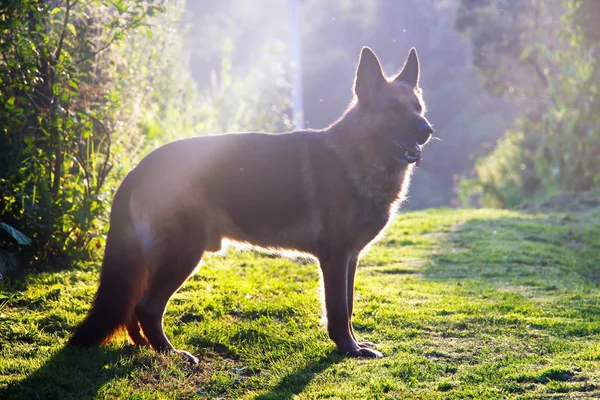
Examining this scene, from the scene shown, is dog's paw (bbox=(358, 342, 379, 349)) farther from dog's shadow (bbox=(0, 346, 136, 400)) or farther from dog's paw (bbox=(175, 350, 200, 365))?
dog's shadow (bbox=(0, 346, 136, 400))

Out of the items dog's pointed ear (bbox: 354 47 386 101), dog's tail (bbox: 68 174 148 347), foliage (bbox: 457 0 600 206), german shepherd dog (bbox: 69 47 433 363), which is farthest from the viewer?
foliage (bbox: 457 0 600 206)

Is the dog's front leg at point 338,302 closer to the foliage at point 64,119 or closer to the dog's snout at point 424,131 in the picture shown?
the dog's snout at point 424,131

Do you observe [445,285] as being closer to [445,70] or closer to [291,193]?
[291,193]

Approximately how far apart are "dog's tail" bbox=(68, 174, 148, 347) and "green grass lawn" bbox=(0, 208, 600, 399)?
0.48 ft

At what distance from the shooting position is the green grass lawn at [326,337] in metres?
4.16

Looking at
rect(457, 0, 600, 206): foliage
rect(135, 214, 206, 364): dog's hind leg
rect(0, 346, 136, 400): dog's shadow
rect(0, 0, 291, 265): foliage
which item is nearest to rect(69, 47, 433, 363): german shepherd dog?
rect(135, 214, 206, 364): dog's hind leg

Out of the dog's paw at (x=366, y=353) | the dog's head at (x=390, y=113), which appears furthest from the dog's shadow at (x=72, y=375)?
the dog's head at (x=390, y=113)

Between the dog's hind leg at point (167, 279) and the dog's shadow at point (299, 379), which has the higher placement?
the dog's hind leg at point (167, 279)

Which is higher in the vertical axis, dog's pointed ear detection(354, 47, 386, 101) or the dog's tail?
dog's pointed ear detection(354, 47, 386, 101)

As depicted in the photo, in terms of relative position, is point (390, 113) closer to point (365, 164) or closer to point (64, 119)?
point (365, 164)

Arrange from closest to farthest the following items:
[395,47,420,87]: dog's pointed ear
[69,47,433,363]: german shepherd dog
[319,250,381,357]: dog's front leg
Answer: [69,47,433,363]: german shepherd dog < [319,250,381,357]: dog's front leg < [395,47,420,87]: dog's pointed ear

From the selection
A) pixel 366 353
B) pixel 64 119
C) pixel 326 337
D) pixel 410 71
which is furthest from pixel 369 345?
pixel 64 119

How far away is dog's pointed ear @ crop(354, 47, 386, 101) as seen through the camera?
512 centimetres

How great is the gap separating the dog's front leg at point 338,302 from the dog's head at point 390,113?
0.89 metres
